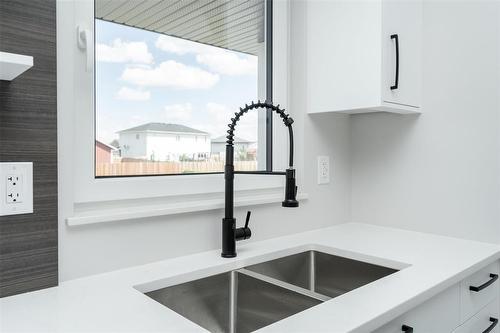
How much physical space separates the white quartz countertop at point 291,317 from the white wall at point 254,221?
0.13 ft

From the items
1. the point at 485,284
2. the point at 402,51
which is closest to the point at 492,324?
the point at 485,284

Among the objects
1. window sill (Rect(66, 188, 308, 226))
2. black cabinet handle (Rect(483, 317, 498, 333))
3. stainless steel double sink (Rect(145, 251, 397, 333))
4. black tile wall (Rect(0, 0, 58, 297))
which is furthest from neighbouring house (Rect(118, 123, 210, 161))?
black cabinet handle (Rect(483, 317, 498, 333))

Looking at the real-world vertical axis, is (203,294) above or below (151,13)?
below

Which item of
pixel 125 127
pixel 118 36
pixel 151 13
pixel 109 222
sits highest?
Result: pixel 151 13

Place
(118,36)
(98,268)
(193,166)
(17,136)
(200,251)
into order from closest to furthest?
(17,136)
(98,268)
(118,36)
(200,251)
(193,166)

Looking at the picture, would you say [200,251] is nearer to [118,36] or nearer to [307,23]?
[118,36]

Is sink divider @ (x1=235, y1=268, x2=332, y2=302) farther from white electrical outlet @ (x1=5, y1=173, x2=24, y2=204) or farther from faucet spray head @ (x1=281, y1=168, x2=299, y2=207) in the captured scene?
white electrical outlet @ (x1=5, y1=173, x2=24, y2=204)

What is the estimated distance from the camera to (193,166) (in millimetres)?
1470

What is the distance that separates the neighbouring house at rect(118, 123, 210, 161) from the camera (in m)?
1.31

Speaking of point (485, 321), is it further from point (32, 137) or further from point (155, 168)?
point (32, 137)

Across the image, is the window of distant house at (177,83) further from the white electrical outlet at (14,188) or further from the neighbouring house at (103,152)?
the white electrical outlet at (14,188)

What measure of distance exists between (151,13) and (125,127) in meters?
0.39

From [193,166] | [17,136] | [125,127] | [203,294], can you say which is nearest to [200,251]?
[203,294]

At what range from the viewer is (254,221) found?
1.53 m
